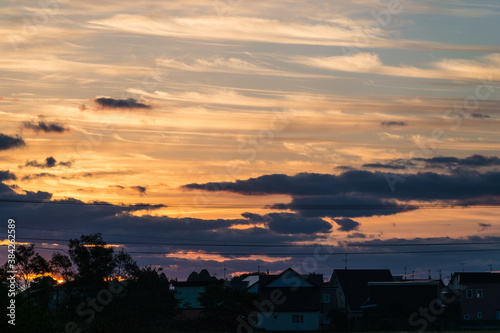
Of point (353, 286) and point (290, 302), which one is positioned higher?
point (353, 286)

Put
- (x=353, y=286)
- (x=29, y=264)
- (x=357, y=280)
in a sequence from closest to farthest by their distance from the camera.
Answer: (x=29, y=264) < (x=353, y=286) < (x=357, y=280)

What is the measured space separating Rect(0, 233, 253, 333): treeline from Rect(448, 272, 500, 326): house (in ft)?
130

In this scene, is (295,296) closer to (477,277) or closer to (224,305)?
(224,305)

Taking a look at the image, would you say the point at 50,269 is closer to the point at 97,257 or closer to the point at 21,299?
the point at 97,257

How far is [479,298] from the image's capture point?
341 feet

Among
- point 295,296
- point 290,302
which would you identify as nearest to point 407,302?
point 295,296

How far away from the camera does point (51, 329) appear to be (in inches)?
1436

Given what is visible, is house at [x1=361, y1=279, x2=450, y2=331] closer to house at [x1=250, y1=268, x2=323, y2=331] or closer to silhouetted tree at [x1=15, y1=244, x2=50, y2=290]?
house at [x1=250, y1=268, x2=323, y2=331]

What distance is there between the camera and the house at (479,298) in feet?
338

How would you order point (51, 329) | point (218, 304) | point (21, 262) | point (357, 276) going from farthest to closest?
point (357, 276), point (218, 304), point (21, 262), point (51, 329)

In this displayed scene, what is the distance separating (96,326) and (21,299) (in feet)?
64.9

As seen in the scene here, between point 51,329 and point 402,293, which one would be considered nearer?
point 51,329

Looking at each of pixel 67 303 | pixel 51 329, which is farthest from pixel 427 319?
pixel 51 329

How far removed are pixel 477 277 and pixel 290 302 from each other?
1210 inches
